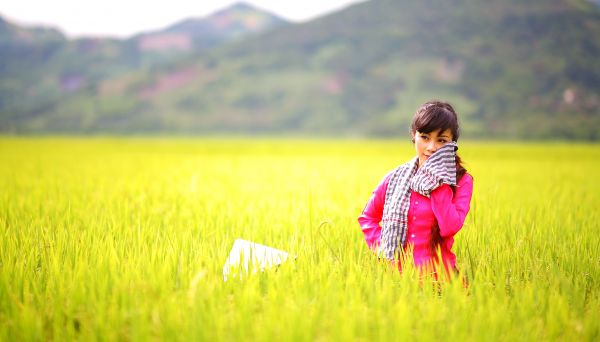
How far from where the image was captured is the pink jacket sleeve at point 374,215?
2.45m

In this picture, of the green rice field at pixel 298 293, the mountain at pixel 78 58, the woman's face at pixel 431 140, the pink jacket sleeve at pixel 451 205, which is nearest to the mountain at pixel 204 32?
the mountain at pixel 78 58

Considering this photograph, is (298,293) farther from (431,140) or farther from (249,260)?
(431,140)

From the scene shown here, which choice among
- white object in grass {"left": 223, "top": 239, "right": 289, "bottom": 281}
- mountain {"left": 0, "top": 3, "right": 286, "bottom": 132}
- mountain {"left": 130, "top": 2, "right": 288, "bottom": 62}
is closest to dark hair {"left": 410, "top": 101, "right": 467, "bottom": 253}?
white object in grass {"left": 223, "top": 239, "right": 289, "bottom": 281}

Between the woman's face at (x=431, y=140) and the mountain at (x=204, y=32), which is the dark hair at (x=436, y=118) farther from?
the mountain at (x=204, y=32)

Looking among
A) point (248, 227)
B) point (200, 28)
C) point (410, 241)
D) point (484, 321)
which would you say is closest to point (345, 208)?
point (248, 227)

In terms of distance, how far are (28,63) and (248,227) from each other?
14821 cm

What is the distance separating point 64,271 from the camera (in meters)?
2.03

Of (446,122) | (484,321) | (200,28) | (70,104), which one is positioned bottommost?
(484,321)

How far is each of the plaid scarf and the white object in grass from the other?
547 millimetres

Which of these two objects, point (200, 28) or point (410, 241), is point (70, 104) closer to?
point (410, 241)

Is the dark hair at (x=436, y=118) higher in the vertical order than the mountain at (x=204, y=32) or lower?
lower

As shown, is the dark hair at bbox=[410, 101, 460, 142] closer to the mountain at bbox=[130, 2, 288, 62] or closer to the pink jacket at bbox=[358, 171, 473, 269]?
the pink jacket at bbox=[358, 171, 473, 269]

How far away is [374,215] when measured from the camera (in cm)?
253

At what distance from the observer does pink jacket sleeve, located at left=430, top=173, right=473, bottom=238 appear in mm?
2127
